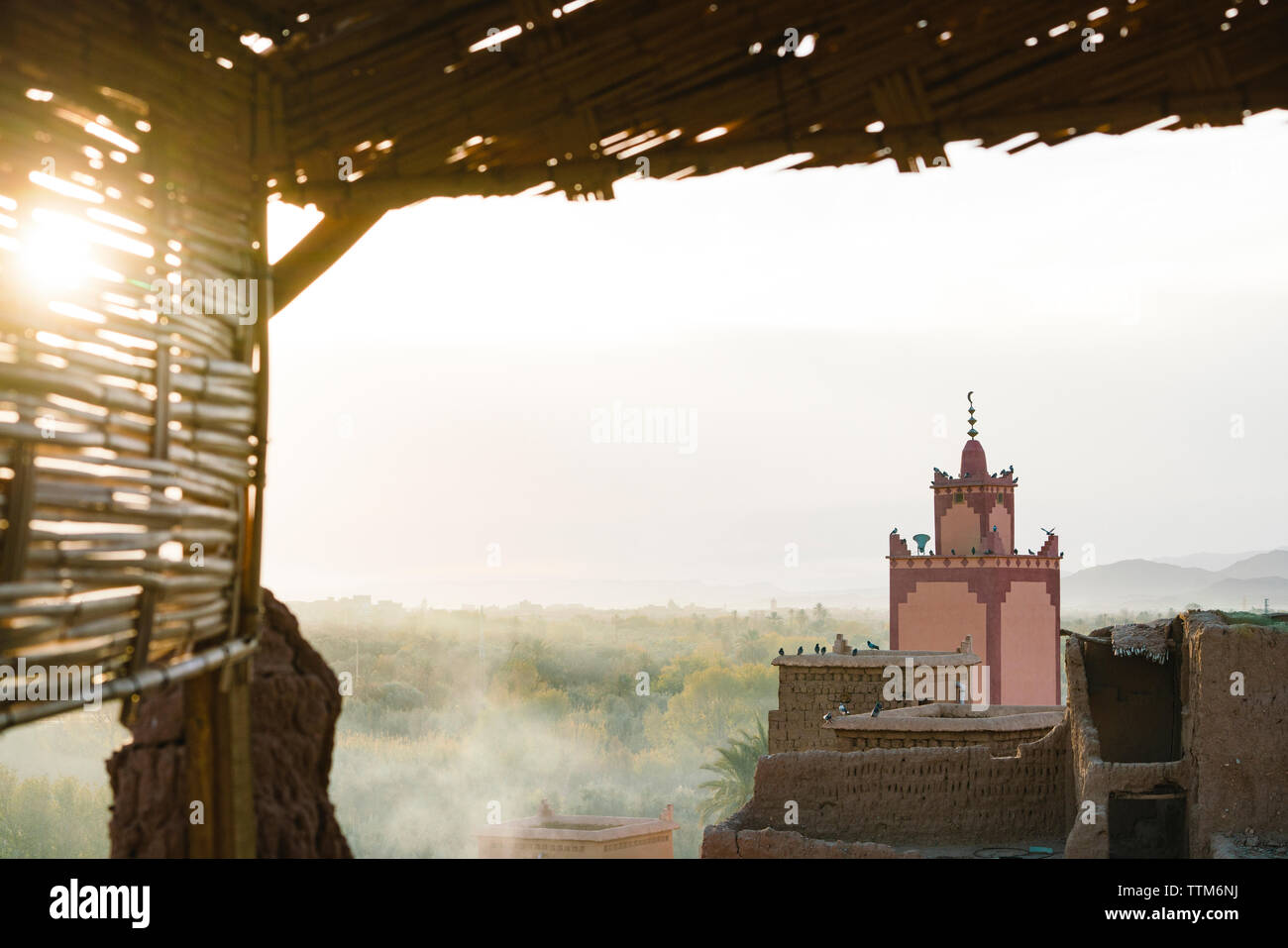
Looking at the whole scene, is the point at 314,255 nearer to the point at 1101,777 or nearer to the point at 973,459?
the point at 1101,777

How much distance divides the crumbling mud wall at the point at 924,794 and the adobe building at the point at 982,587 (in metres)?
19.7

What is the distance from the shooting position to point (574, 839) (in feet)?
71.7

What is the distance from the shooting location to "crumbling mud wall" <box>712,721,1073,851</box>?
14641mm

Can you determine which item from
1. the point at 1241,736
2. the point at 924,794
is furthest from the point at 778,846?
the point at 1241,736

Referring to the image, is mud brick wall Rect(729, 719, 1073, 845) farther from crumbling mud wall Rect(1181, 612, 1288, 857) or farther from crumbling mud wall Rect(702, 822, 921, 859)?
crumbling mud wall Rect(1181, 612, 1288, 857)

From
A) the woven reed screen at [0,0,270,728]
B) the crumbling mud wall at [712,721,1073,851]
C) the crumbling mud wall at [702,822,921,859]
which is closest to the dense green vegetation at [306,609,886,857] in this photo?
the crumbling mud wall at [712,721,1073,851]

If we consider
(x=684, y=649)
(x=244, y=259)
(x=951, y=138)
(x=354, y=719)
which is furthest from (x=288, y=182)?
(x=684, y=649)

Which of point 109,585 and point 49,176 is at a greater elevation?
point 49,176

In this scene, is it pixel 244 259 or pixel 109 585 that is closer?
pixel 109 585
